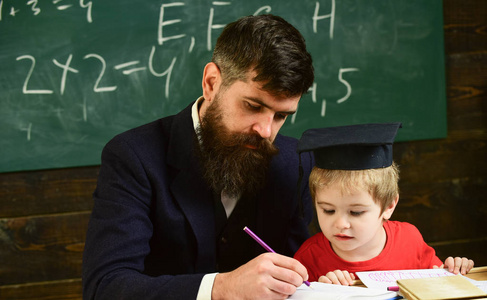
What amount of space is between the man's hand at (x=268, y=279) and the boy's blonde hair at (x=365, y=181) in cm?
37

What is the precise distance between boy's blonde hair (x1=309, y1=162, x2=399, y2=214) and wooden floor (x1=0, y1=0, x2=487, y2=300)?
1493 millimetres

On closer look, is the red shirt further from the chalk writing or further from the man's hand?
the chalk writing

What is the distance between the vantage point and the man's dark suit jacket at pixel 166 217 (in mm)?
1394

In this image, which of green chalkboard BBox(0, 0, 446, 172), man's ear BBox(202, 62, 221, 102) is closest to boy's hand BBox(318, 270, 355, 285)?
man's ear BBox(202, 62, 221, 102)

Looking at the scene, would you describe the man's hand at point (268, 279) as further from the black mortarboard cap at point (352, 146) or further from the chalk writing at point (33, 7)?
the chalk writing at point (33, 7)

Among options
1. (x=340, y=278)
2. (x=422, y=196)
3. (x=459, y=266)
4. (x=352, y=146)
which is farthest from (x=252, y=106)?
(x=422, y=196)

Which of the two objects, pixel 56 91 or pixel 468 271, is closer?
pixel 468 271

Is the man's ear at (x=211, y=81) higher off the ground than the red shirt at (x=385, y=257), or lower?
higher

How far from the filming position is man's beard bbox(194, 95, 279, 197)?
163 cm

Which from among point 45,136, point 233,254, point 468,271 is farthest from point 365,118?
point 45,136

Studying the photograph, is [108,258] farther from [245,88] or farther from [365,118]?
[365,118]

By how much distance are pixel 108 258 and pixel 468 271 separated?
101 centimetres

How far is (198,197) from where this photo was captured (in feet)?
5.45

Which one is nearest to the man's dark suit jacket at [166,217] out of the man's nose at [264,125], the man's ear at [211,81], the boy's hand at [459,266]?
the man's ear at [211,81]
